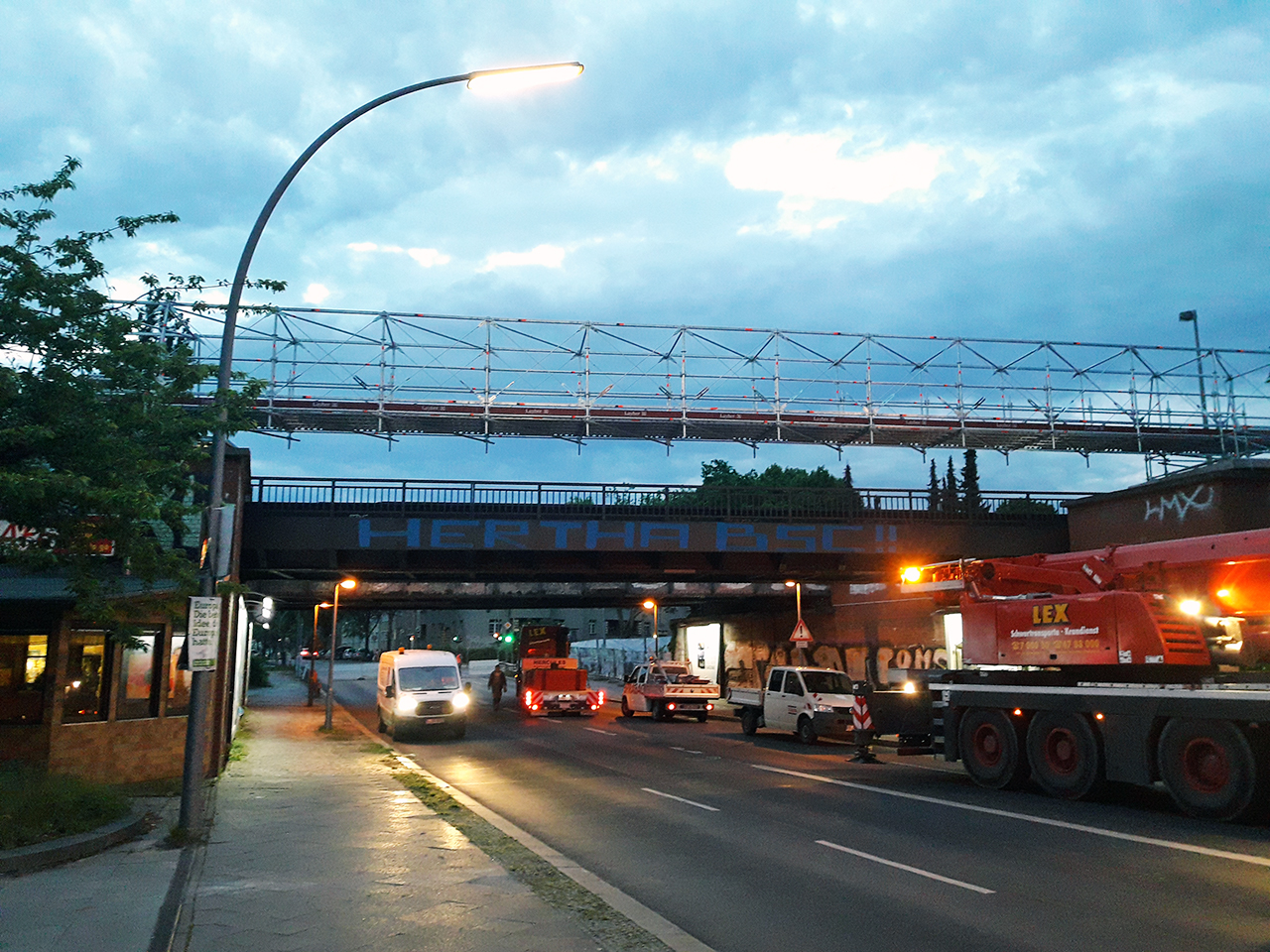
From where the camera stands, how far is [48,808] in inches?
444

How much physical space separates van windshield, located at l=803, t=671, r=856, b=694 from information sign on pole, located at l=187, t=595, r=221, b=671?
16934 millimetres

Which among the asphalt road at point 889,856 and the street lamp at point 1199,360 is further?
the street lamp at point 1199,360

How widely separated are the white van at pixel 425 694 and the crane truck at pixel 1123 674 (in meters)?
13.9

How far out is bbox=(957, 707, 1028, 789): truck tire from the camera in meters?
15.9

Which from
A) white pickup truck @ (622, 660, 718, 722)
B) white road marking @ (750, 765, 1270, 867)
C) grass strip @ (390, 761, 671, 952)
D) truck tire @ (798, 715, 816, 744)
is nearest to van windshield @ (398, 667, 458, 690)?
white pickup truck @ (622, 660, 718, 722)

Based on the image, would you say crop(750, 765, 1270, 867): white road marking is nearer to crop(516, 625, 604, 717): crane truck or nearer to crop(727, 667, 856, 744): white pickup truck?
crop(727, 667, 856, 744): white pickup truck

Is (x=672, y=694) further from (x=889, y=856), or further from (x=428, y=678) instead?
(x=889, y=856)

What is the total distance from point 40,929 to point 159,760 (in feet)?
33.4

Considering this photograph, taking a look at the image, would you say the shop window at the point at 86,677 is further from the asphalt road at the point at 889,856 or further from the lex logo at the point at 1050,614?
the lex logo at the point at 1050,614

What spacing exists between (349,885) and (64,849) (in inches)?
126

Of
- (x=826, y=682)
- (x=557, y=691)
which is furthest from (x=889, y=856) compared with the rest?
(x=557, y=691)

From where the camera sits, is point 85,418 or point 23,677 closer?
point 85,418

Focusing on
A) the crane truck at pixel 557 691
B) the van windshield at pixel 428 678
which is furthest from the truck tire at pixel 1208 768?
the crane truck at pixel 557 691

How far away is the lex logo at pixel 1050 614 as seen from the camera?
50.2 feet
